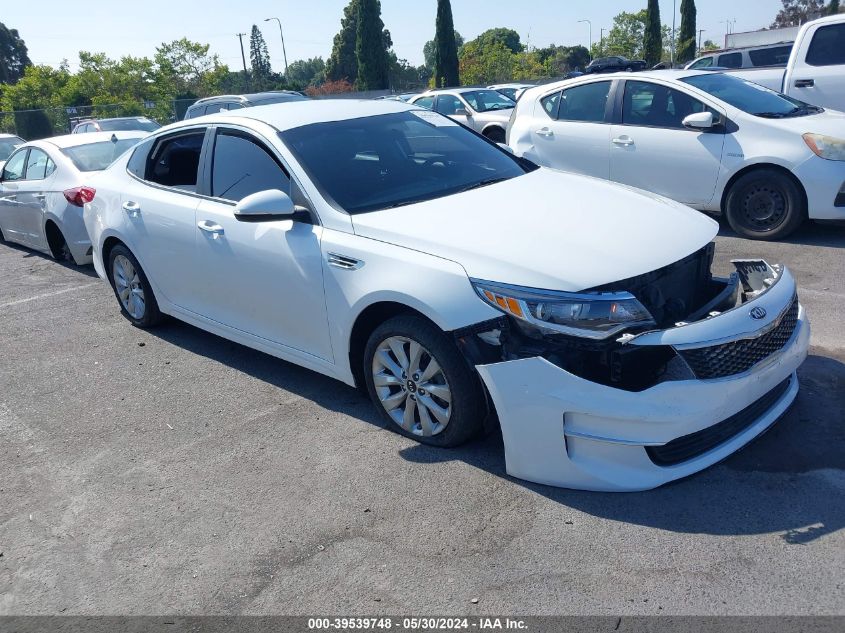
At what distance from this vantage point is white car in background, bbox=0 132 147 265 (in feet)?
27.4

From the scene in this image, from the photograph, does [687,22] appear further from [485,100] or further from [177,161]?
[177,161]

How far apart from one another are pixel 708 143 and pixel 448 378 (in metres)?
→ 5.10

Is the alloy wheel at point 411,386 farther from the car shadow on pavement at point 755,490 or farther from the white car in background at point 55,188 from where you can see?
the white car in background at point 55,188

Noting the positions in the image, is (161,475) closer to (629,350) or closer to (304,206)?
(304,206)

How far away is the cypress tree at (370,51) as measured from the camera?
5244 centimetres

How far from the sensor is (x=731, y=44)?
30234mm

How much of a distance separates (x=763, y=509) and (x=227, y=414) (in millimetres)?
3014

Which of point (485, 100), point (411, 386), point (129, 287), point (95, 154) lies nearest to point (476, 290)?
point (411, 386)

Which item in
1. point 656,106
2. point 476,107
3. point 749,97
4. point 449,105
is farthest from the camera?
point 449,105

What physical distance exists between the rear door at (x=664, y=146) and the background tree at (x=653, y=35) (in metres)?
46.4

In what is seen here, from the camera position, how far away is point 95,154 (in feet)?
29.0

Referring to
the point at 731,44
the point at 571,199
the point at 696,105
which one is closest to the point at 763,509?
the point at 571,199

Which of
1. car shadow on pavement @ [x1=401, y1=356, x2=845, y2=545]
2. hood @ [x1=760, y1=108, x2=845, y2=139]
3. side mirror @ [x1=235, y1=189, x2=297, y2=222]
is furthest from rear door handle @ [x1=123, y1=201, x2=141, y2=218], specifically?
hood @ [x1=760, y1=108, x2=845, y2=139]

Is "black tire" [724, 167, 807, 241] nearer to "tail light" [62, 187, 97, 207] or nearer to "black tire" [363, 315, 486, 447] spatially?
"black tire" [363, 315, 486, 447]
